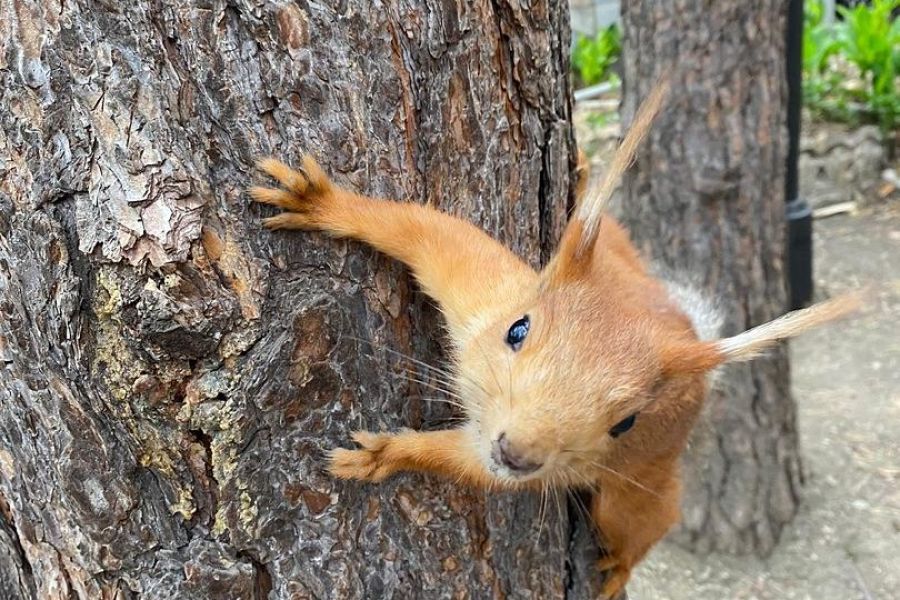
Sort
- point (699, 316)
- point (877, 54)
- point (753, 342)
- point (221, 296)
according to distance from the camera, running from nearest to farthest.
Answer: point (221, 296) < point (753, 342) < point (699, 316) < point (877, 54)

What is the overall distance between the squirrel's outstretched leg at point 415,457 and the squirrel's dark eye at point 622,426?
28cm

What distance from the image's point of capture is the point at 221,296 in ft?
5.14

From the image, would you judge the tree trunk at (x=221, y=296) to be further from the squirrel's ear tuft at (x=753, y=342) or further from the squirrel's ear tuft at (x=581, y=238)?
the squirrel's ear tuft at (x=753, y=342)

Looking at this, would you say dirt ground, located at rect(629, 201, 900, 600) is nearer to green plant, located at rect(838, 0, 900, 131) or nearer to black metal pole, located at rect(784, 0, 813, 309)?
black metal pole, located at rect(784, 0, 813, 309)

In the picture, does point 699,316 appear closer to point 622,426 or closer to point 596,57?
point 622,426

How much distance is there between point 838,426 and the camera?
5.70 metres

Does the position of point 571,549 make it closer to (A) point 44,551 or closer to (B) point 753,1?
(A) point 44,551

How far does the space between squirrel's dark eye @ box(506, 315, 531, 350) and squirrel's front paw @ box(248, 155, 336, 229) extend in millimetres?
564

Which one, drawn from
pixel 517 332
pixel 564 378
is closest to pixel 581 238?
pixel 517 332

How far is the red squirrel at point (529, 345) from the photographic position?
176 cm

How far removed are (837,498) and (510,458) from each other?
4.04 metres

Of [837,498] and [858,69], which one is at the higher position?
[858,69]

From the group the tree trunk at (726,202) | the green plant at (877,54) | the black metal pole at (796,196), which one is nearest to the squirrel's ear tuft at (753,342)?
the tree trunk at (726,202)

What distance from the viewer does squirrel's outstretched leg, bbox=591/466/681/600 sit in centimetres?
240
